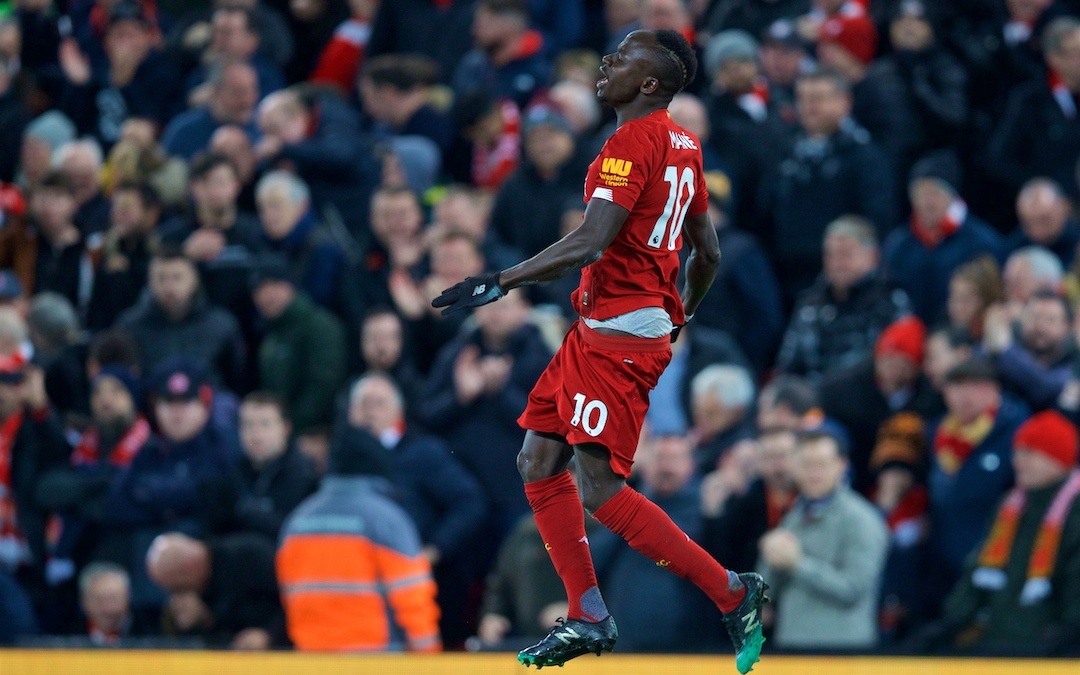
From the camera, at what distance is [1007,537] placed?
8914 millimetres

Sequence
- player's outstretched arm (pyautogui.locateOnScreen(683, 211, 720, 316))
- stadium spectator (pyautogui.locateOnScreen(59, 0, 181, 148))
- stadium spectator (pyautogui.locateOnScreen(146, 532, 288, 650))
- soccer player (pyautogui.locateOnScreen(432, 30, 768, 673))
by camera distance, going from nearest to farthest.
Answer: soccer player (pyautogui.locateOnScreen(432, 30, 768, 673)), player's outstretched arm (pyautogui.locateOnScreen(683, 211, 720, 316)), stadium spectator (pyautogui.locateOnScreen(146, 532, 288, 650)), stadium spectator (pyautogui.locateOnScreen(59, 0, 181, 148))

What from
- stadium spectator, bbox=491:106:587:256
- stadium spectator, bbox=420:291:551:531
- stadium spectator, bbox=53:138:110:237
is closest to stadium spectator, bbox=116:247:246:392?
stadium spectator, bbox=53:138:110:237

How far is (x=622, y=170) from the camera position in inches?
214

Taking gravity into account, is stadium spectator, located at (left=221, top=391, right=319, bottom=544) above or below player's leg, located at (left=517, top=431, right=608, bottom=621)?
below

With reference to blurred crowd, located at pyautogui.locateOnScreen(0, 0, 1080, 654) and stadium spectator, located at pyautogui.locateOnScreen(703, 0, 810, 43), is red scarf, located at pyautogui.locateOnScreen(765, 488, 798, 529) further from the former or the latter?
stadium spectator, located at pyautogui.locateOnScreen(703, 0, 810, 43)

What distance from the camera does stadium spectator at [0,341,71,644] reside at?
36.3 feet

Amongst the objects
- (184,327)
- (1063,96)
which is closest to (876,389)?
(1063,96)

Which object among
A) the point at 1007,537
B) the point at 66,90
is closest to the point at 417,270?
the point at 1007,537

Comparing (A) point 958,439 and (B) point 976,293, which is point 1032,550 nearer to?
(A) point 958,439

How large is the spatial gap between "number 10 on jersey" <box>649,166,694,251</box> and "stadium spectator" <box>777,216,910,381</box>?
4.74m

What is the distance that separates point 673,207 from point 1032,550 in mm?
3945

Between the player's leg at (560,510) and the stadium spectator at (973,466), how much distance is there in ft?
13.2

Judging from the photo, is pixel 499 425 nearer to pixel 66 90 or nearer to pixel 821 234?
pixel 821 234

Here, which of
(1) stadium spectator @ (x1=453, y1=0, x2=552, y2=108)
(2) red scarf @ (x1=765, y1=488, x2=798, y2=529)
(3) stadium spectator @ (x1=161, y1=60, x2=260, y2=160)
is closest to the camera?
(2) red scarf @ (x1=765, y1=488, x2=798, y2=529)
